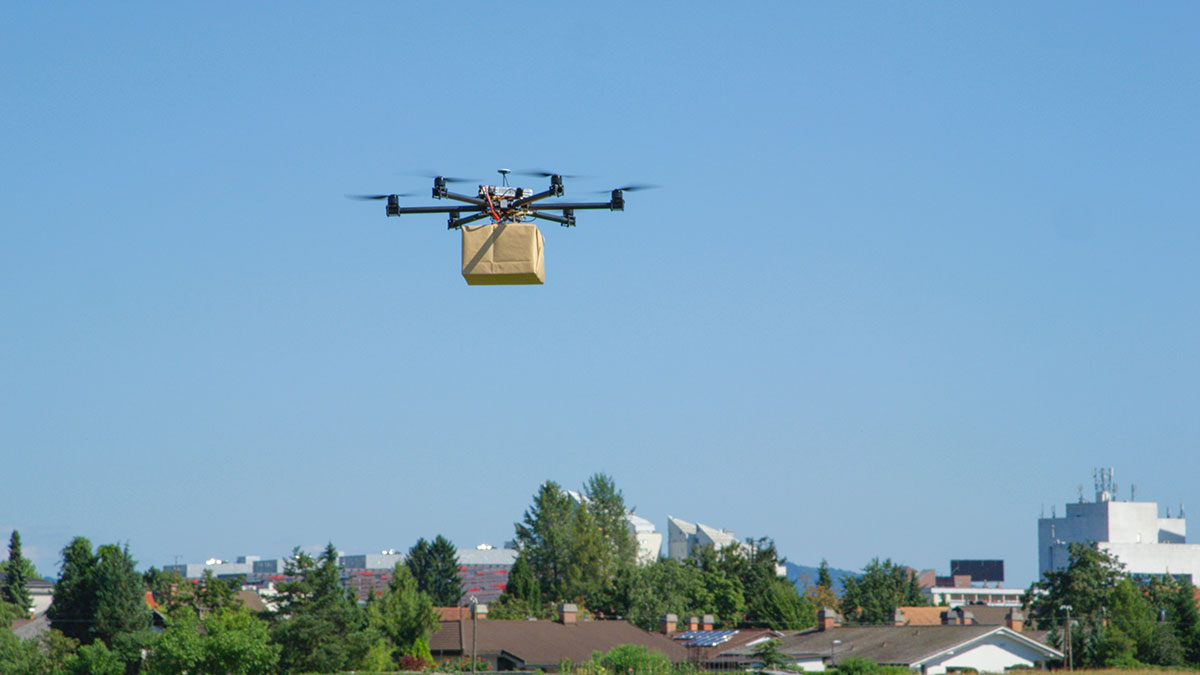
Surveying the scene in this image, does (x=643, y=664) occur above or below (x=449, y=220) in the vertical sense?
below

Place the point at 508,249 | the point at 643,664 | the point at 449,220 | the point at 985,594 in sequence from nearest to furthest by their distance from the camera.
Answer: the point at 508,249 < the point at 449,220 < the point at 643,664 < the point at 985,594

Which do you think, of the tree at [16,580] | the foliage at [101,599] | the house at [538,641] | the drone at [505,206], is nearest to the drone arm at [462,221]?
the drone at [505,206]

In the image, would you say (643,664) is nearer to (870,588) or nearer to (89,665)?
(89,665)

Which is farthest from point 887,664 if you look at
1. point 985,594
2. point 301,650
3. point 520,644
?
point 985,594

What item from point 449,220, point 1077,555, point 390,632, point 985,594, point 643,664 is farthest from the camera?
point 985,594

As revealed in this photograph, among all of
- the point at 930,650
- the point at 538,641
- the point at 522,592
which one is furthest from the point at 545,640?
the point at 522,592

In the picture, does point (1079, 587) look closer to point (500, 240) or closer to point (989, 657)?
point (989, 657)

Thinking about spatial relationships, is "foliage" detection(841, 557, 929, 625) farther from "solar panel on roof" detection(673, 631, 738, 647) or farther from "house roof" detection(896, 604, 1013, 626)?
"solar panel on roof" detection(673, 631, 738, 647)

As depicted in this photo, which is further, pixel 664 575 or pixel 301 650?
pixel 664 575
